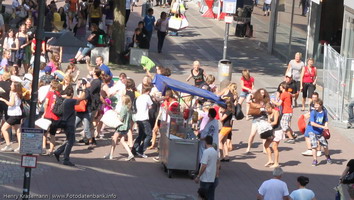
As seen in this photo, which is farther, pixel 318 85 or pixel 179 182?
pixel 318 85

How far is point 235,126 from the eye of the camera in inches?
957

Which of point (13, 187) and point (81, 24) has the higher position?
point (81, 24)

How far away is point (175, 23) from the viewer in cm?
3856

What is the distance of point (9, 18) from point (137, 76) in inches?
357

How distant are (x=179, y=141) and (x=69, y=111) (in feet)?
7.72

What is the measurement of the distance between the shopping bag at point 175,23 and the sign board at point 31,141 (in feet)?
79.6

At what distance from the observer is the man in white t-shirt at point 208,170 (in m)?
15.8

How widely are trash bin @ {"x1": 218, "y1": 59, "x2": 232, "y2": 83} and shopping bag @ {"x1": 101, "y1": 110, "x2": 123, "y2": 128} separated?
31.6ft

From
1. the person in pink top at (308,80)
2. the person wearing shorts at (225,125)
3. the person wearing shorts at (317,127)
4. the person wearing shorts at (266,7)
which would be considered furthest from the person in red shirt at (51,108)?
the person wearing shorts at (266,7)

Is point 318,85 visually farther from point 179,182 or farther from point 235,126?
point 179,182

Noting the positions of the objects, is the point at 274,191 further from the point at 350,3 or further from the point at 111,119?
the point at 350,3

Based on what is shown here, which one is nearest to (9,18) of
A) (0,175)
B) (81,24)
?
Answer: (81,24)

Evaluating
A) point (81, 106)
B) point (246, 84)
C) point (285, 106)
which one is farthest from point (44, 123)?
point (246, 84)

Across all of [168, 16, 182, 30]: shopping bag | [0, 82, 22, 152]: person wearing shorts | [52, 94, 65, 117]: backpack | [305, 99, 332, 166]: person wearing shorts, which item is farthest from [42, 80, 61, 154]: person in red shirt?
[168, 16, 182, 30]: shopping bag
